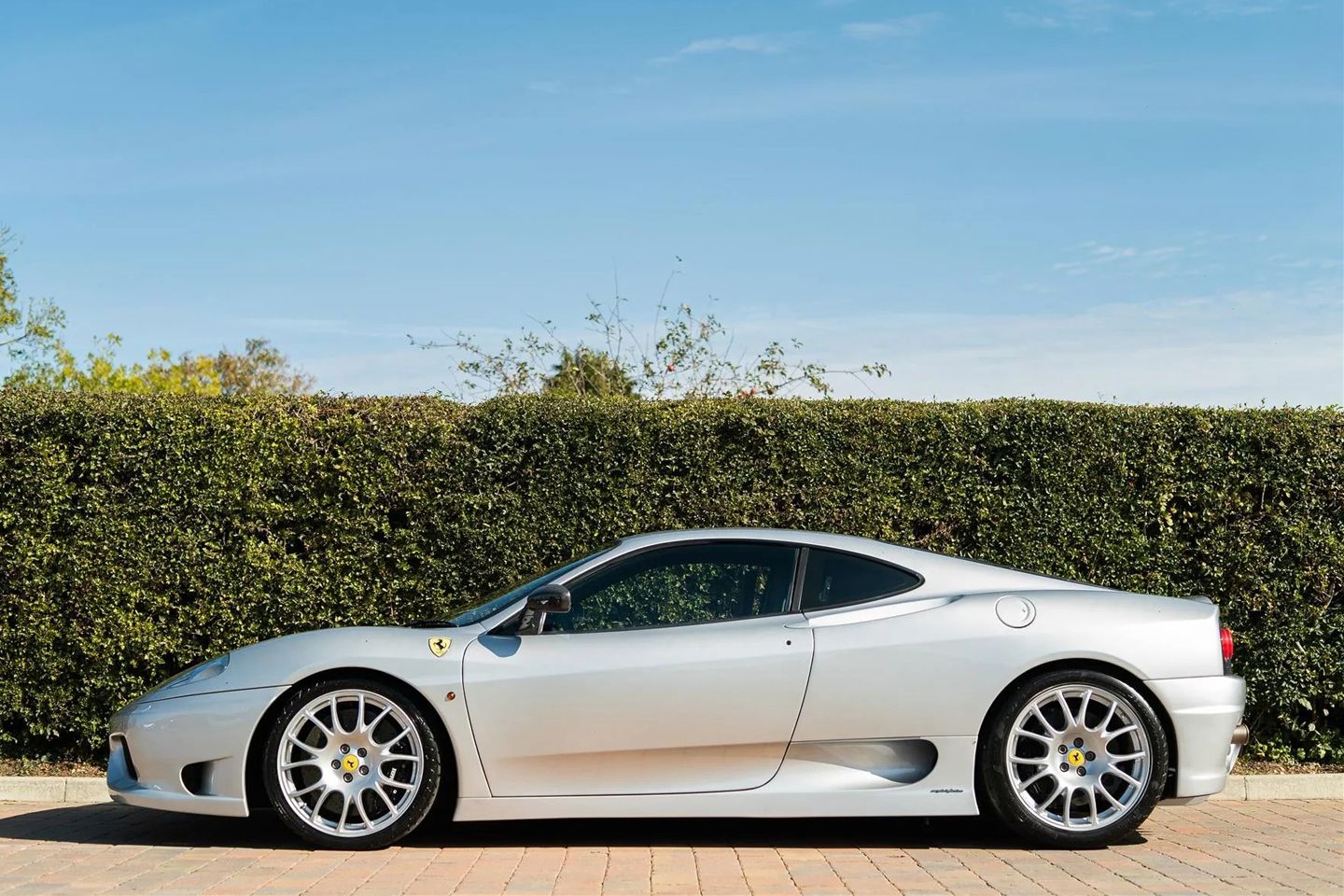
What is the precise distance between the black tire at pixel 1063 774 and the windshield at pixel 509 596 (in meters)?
2.01

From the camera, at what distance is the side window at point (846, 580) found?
20.4 feet

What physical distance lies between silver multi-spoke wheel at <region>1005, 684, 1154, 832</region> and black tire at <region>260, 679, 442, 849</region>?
8.43 feet

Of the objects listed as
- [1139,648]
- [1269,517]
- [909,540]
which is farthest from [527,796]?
[1269,517]

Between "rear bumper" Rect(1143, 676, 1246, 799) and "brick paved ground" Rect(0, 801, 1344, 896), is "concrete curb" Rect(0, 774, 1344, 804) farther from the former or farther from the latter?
"rear bumper" Rect(1143, 676, 1246, 799)

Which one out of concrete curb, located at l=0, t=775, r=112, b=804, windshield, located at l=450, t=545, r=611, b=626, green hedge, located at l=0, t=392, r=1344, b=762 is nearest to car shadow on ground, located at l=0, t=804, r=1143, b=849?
concrete curb, located at l=0, t=775, r=112, b=804

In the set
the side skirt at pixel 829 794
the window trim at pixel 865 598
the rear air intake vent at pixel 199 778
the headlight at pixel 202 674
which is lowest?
the side skirt at pixel 829 794

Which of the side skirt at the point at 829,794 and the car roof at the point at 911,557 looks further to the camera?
the car roof at the point at 911,557

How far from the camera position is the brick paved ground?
528cm

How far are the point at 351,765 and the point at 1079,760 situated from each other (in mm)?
3250

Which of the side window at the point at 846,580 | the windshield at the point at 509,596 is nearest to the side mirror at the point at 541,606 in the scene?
the windshield at the point at 509,596

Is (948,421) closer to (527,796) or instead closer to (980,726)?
(980,726)

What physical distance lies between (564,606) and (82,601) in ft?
13.7

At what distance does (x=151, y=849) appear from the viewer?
6.12 metres

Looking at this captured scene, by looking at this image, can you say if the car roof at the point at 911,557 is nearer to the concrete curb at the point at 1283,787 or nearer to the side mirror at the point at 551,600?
the side mirror at the point at 551,600
